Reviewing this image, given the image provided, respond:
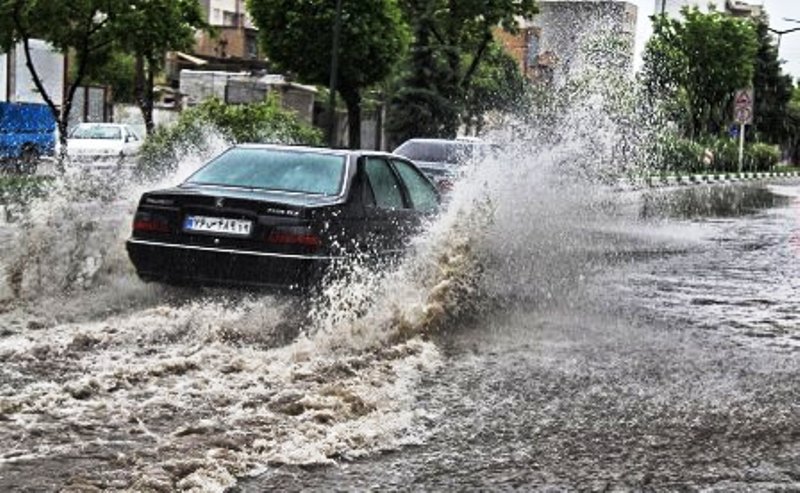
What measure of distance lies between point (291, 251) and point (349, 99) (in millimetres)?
24438

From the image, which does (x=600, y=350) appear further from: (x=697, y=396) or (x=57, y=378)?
(x=57, y=378)

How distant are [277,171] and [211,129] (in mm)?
12619

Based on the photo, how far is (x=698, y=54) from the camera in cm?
5791

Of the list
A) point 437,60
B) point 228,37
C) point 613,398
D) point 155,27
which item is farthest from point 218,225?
point 228,37

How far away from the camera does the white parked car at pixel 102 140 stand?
33.4m

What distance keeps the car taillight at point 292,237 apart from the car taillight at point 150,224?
32.8 inches

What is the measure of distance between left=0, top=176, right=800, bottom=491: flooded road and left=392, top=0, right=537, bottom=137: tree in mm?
27703

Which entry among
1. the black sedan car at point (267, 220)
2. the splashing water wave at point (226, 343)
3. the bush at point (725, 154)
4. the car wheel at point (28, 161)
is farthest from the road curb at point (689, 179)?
the black sedan car at point (267, 220)

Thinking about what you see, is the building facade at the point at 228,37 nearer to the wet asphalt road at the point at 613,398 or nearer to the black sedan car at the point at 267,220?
the wet asphalt road at the point at 613,398

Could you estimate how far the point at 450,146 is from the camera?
20609 mm

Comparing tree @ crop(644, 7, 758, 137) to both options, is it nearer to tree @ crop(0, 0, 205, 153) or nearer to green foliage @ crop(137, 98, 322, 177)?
tree @ crop(0, 0, 205, 153)

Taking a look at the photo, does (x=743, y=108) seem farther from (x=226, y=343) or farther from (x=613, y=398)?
(x=613, y=398)

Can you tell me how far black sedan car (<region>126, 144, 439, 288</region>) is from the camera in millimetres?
8344

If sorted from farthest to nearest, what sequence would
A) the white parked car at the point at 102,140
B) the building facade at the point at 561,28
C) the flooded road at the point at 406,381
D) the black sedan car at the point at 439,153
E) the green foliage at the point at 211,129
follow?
the building facade at the point at 561,28, the white parked car at the point at 102,140, the green foliage at the point at 211,129, the black sedan car at the point at 439,153, the flooded road at the point at 406,381
